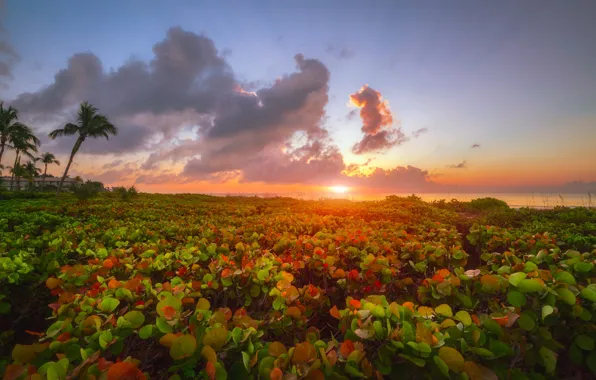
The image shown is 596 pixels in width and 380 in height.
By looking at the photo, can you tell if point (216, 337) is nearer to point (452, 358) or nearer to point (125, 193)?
point (452, 358)

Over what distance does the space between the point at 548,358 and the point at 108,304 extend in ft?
8.17

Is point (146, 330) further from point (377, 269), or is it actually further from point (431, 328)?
point (377, 269)

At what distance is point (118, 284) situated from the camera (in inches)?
83.1

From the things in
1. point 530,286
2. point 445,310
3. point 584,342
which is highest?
point 530,286

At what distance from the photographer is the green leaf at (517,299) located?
1.68 meters

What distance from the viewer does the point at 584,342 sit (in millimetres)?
1664

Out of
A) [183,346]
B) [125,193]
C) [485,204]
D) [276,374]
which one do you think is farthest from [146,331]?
[125,193]

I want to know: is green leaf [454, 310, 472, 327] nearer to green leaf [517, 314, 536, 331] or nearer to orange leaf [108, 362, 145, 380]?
green leaf [517, 314, 536, 331]

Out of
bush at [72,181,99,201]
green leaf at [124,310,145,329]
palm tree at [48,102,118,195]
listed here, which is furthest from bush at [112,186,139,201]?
green leaf at [124,310,145,329]

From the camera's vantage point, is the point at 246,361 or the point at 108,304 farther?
the point at 108,304

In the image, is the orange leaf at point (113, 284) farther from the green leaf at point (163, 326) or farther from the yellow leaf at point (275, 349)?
the yellow leaf at point (275, 349)

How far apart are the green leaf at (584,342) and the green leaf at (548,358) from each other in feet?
0.73

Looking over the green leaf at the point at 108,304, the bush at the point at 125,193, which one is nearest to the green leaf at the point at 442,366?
the green leaf at the point at 108,304

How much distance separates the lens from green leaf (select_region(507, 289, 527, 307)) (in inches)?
66.0
